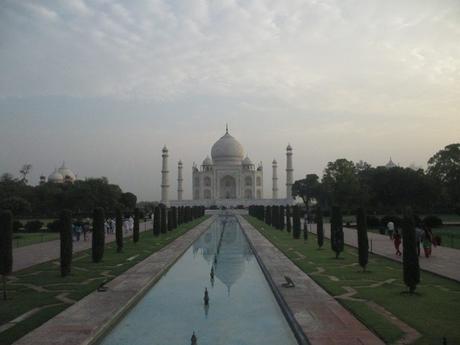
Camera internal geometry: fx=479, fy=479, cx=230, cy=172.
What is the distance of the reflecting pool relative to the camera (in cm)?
573

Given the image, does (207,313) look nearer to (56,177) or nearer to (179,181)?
(179,181)

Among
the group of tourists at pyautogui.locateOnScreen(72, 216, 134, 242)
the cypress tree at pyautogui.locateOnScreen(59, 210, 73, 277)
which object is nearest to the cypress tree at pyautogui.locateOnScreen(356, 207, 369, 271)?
the cypress tree at pyautogui.locateOnScreen(59, 210, 73, 277)

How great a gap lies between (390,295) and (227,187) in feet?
190

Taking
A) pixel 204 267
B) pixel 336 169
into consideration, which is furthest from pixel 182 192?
pixel 204 267

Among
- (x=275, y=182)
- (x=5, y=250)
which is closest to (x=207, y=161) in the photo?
(x=275, y=182)

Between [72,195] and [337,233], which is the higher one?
[72,195]

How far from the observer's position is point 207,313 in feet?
22.6

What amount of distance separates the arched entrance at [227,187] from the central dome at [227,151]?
8.13 ft

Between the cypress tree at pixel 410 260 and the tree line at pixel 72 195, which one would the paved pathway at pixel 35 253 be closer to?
the cypress tree at pixel 410 260

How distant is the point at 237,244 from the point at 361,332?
11.8 meters

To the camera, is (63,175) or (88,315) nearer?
(88,315)

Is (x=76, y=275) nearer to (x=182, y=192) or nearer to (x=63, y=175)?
(x=182, y=192)

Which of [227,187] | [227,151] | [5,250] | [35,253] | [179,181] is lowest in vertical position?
[35,253]

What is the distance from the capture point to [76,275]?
10.0 meters
